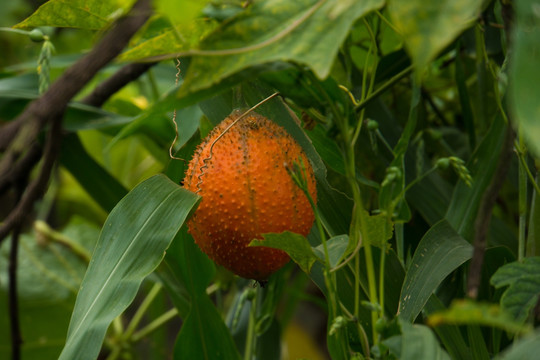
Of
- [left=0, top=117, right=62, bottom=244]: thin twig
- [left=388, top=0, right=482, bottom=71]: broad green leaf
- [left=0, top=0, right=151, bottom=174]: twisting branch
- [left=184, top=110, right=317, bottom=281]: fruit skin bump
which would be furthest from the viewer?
[left=0, top=117, right=62, bottom=244]: thin twig

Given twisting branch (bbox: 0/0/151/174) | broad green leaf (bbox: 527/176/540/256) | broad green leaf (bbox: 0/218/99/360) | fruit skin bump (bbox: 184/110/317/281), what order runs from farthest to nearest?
broad green leaf (bbox: 0/218/99/360), broad green leaf (bbox: 527/176/540/256), fruit skin bump (bbox: 184/110/317/281), twisting branch (bbox: 0/0/151/174)

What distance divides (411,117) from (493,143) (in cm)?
18

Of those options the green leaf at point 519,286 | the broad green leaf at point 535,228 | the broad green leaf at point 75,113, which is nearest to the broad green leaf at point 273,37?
the green leaf at point 519,286

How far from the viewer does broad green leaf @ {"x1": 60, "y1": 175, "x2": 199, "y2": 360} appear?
0.55 m

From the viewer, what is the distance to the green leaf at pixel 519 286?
1.59 ft

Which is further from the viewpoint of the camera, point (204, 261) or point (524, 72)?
point (204, 261)

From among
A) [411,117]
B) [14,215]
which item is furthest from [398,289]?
[14,215]

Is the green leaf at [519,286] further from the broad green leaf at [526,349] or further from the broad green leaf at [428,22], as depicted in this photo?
the broad green leaf at [428,22]

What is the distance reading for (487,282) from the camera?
731 mm

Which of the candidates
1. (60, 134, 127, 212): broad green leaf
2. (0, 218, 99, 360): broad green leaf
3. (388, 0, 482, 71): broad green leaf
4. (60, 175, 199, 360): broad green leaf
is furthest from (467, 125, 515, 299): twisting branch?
(0, 218, 99, 360): broad green leaf

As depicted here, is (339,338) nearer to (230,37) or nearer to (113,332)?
(230,37)

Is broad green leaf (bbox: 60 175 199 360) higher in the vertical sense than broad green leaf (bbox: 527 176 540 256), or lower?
higher

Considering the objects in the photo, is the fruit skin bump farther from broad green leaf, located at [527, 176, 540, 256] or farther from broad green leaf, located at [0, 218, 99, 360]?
broad green leaf, located at [0, 218, 99, 360]

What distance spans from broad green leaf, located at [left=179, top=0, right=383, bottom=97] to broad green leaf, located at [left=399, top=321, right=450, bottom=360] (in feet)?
0.61
